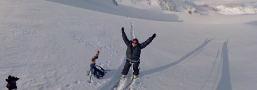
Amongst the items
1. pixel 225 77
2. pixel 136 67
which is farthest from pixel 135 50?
pixel 225 77

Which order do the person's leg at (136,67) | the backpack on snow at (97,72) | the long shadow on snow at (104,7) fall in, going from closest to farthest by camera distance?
the backpack on snow at (97,72), the person's leg at (136,67), the long shadow on snow at (104,7)

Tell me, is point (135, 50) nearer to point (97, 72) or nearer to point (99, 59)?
point (97, 72)

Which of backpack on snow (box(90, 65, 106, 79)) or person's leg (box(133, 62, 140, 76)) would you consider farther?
person's leg (box(133, 62, 140, 76))

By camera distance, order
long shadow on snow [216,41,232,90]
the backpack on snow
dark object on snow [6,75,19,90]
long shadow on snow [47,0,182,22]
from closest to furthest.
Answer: dark object on snow [6,75,19,90] < the backpack on snow < long shadow on snow [216,41,232,90] < long shadow on snow [47,0,182,22]

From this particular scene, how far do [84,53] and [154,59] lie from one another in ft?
12.3

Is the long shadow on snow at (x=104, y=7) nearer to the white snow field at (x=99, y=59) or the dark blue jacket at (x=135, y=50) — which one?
the white snow field at (x=99, y=59)

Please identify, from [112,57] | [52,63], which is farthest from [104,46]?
[52,63]

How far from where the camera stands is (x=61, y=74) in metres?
6.94

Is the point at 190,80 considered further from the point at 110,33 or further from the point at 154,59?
the point at 110,33

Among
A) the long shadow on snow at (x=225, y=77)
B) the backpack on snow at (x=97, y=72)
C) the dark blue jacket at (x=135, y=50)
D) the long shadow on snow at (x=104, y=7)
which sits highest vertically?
the long shadow on snow at (x=104, y=7)

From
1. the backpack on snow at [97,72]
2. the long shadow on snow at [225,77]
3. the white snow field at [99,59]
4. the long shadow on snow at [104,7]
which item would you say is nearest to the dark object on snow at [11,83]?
the white snow field at [99,59]

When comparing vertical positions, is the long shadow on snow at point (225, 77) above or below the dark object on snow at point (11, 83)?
below

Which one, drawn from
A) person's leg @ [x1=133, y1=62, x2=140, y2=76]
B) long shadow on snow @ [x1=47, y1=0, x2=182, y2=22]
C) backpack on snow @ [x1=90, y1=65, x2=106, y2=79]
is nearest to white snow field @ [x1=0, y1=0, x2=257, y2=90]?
backpack on snow @ [x1=90, y1=65, x2=106, y2=79]

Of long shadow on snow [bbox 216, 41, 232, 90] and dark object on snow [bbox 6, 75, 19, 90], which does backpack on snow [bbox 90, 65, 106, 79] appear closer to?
dark object on snow [bbox 6, 75, 19, 90]
